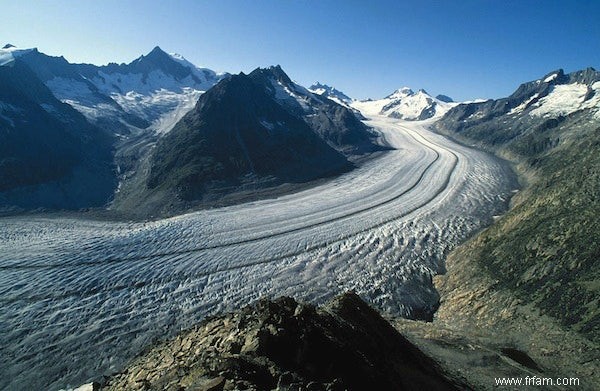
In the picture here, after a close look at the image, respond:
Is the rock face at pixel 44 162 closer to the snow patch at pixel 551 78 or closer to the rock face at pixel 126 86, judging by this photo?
the rock face at pixel 126 86

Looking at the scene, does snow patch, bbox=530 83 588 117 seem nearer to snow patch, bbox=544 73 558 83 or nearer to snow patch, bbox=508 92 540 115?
snow patch, bbox=508 92 540 115

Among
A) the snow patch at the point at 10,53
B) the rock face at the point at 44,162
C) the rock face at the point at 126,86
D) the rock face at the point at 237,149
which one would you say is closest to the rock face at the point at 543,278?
the rock face at the point at 237,149

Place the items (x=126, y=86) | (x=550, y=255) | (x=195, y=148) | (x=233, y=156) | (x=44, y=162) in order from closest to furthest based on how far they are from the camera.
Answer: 1. (x=550, y=255)
2. (x=44, y=162)
3. (x=233, y=156)
4. (x=195, y=148)
5. (x=126, y=86)

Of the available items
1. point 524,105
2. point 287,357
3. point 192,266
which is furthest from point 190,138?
point 524,105

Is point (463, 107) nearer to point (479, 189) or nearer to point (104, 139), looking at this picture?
point (479, 189)

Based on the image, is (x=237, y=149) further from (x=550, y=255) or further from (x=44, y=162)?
(x=550, y=255)

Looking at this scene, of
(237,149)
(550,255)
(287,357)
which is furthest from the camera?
(237,149)

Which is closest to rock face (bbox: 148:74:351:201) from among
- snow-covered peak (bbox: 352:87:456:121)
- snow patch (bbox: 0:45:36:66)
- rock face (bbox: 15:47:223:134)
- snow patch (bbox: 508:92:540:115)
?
rock face (bbox: 15:47:223:134)
